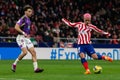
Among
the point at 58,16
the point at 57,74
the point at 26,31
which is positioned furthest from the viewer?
the point at 58,16

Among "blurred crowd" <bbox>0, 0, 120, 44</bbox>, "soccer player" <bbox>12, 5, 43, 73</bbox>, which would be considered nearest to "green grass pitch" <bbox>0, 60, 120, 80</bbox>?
"soccer player" <bbox>12, 5, 43, 73</bbox>

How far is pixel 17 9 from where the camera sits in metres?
33.9

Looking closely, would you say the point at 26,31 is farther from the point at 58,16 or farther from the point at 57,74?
the point at 58,16

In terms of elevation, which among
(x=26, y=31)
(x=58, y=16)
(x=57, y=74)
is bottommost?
(x=57, y=74)

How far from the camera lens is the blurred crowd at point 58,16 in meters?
31.7

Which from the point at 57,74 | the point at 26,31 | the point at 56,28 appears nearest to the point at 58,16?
the point at 56,28

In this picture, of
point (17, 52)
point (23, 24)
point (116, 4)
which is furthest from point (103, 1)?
point (23, 24)

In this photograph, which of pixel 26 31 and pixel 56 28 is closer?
pixel 26 31

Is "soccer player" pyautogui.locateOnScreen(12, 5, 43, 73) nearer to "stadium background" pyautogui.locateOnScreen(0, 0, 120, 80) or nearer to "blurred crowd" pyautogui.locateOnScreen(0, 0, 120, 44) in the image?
"stadium background" pyautogui.locateOnScreen(0, 0, 120, 80)

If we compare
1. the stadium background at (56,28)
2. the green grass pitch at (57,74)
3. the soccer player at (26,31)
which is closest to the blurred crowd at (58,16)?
the stadium background at (56,28)

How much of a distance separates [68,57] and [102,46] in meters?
2.34

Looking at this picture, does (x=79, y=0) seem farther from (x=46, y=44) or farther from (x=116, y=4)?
(x=46, y=44)

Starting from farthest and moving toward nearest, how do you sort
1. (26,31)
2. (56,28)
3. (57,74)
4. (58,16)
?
(58,16) < (56,28) < (26,31) < (57,74)

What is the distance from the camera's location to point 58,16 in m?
35.6
